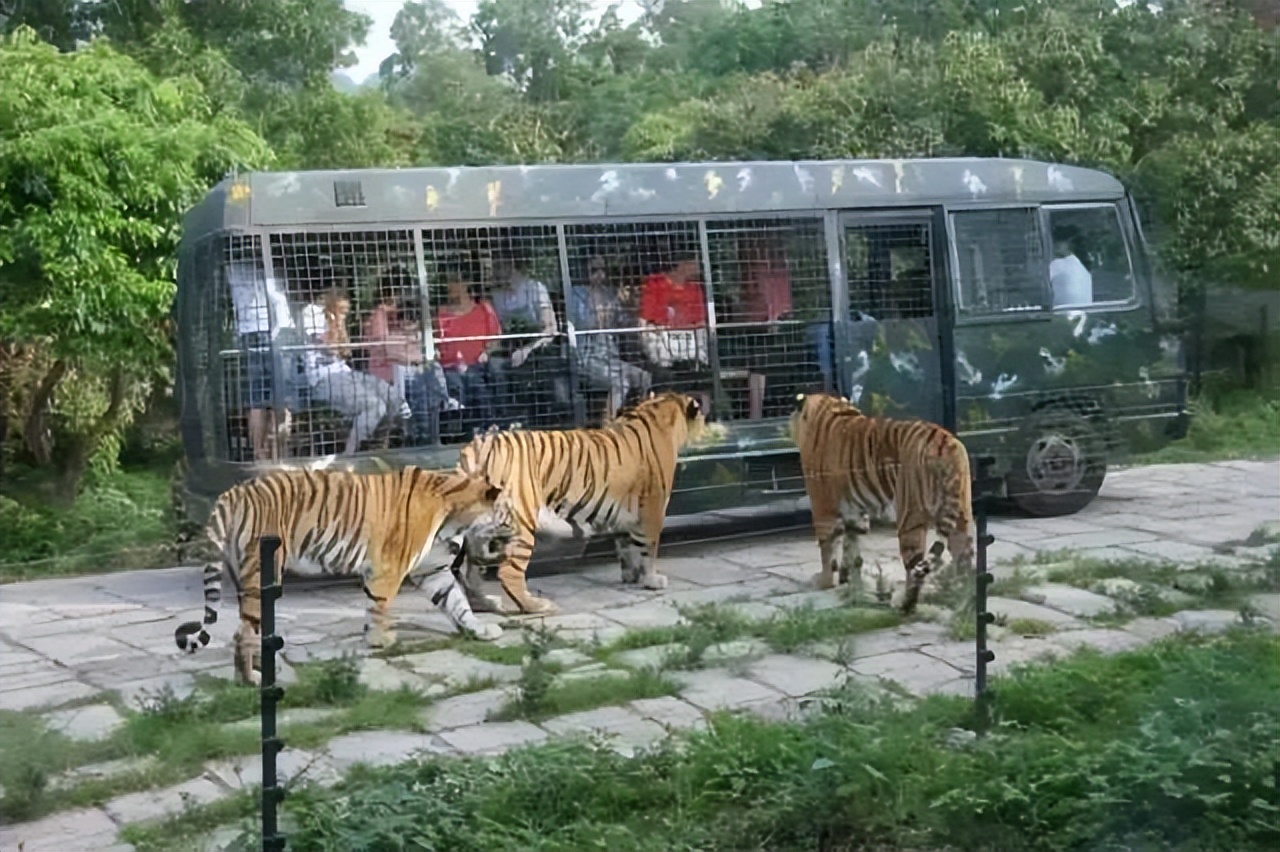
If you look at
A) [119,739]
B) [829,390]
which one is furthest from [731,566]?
[119,739]

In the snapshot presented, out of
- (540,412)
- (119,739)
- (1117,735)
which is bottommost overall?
(1117,735)

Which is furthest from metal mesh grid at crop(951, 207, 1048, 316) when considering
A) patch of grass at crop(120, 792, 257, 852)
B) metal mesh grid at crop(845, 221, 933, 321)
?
patch of grass at crop(120, 792, 257, 852)

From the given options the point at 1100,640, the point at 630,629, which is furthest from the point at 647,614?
the point at 1100,640

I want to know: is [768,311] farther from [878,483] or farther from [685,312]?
[878,483]

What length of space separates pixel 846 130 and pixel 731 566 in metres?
1.46

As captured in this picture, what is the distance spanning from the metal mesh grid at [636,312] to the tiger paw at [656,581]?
0.54 meters

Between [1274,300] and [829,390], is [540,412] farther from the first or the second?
[1274,300]

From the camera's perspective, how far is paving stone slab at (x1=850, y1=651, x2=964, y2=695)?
5367 millimetres

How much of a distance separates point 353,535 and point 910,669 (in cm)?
187

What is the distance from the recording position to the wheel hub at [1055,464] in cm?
565

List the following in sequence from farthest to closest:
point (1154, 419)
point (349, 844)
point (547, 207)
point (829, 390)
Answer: point (1154, 419), point (829, 390), point (547, 207), point (349, 844)

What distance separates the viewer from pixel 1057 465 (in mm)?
5691

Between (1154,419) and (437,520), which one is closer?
(437,520)

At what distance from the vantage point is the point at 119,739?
181 inches
